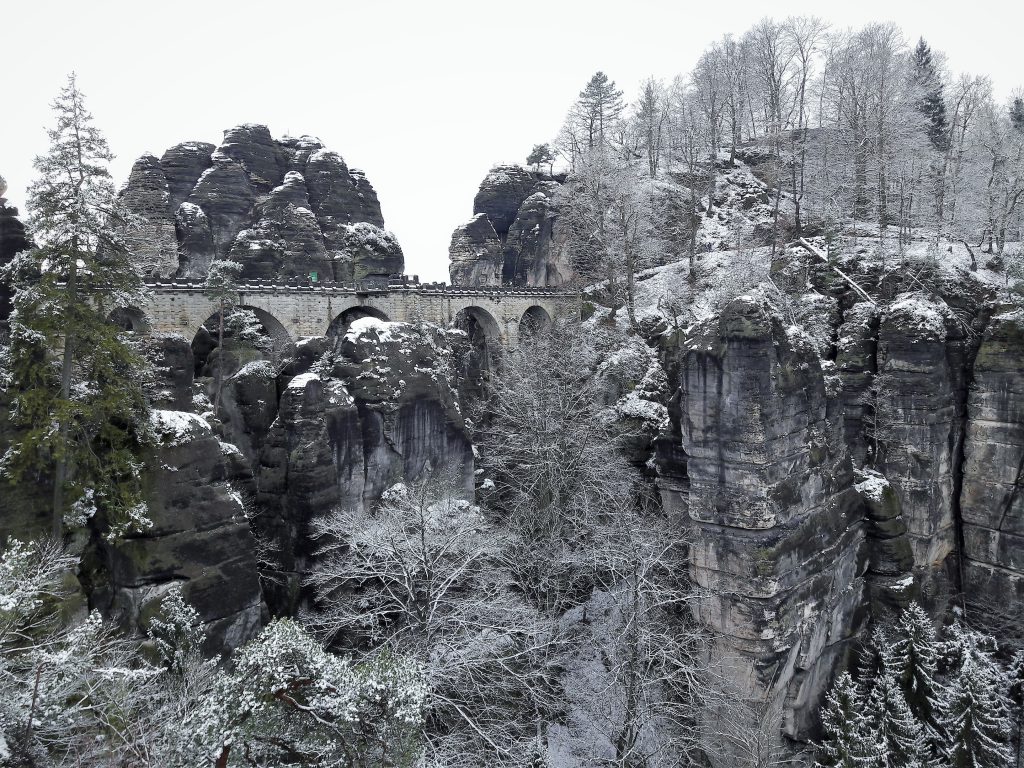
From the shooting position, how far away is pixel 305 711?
816 cm

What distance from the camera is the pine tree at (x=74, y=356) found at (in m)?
12.6

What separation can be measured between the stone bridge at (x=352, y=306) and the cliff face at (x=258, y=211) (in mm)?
6498

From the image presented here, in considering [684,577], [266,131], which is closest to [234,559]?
[684,577]

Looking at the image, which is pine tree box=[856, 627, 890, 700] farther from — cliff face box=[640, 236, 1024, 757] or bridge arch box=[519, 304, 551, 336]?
bridge arch box=[519, 304, 551, 336]

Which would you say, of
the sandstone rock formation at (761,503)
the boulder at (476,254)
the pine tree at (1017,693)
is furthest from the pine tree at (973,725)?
the boulder at (476,254)

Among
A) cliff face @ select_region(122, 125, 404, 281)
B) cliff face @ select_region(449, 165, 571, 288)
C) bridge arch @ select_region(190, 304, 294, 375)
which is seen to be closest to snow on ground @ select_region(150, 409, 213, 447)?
bridge arch @ select_region(190, 304, 294, 375)

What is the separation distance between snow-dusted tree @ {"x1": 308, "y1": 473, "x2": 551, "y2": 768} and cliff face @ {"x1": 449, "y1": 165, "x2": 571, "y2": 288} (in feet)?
98.4

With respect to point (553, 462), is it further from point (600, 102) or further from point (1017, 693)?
point (600, 102)

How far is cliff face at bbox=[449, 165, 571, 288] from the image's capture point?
44.5 metres

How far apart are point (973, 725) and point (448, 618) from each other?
13598mm

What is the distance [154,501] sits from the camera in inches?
514

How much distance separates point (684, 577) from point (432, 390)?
9.19 metres

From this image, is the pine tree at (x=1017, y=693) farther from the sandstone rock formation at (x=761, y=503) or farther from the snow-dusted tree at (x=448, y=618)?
the snow-dusted tree at (x=448, y=618)

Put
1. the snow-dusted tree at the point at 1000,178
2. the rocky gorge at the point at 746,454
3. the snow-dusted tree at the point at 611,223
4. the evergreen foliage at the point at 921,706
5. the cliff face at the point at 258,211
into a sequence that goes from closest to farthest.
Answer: the rocky gorge at the point at 746,454 < the evergreen foliage at the point at 921,706 < the snow-dusted tree at the point at 1000,178 < the snow-dusted tree at the point at 611,223 < the cliff face at the point at 258,211
